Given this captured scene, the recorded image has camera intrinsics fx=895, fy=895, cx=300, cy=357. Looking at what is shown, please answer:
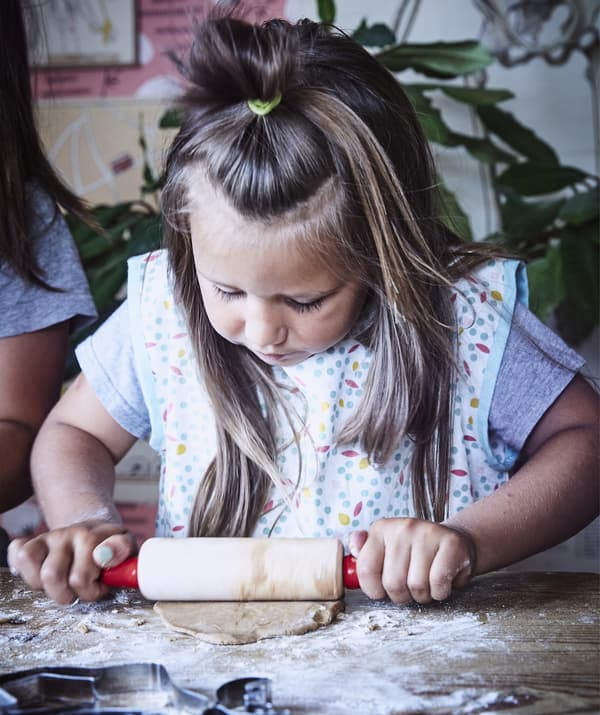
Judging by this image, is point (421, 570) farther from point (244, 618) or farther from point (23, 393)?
point (23, 393)

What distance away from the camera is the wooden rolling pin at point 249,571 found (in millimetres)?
820

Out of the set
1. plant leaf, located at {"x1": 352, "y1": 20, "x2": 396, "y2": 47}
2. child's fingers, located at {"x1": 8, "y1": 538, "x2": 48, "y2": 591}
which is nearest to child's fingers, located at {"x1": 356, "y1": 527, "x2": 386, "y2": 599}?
Result: child's fingers, located at {"x1": 8, "y1": 538, "x2": 48, "y2": 591}

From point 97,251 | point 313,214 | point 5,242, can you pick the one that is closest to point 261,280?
point 313,214

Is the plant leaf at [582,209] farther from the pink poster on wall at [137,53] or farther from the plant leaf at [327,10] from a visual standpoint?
the pink poster on wall at [137,53]

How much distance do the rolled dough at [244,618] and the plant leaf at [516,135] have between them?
50.0 inches

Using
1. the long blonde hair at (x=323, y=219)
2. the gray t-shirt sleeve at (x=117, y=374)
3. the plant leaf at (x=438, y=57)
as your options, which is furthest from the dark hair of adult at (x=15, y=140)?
the plant leaf at (x=438, y=57)

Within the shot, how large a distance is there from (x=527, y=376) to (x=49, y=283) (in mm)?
653

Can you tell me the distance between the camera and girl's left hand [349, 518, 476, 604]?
31.6 inches

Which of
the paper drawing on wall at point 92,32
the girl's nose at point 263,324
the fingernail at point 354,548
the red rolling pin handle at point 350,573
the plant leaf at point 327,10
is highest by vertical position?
the paper drawing on wall at point 92,32

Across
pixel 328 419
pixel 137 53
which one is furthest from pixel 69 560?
pixel 137 53

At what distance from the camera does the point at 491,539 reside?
894mm

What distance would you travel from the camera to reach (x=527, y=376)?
3.48ft

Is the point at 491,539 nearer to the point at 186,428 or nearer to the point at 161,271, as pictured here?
the point at 186,428

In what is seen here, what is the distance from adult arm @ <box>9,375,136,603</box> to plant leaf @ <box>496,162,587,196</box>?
99 centimetres
